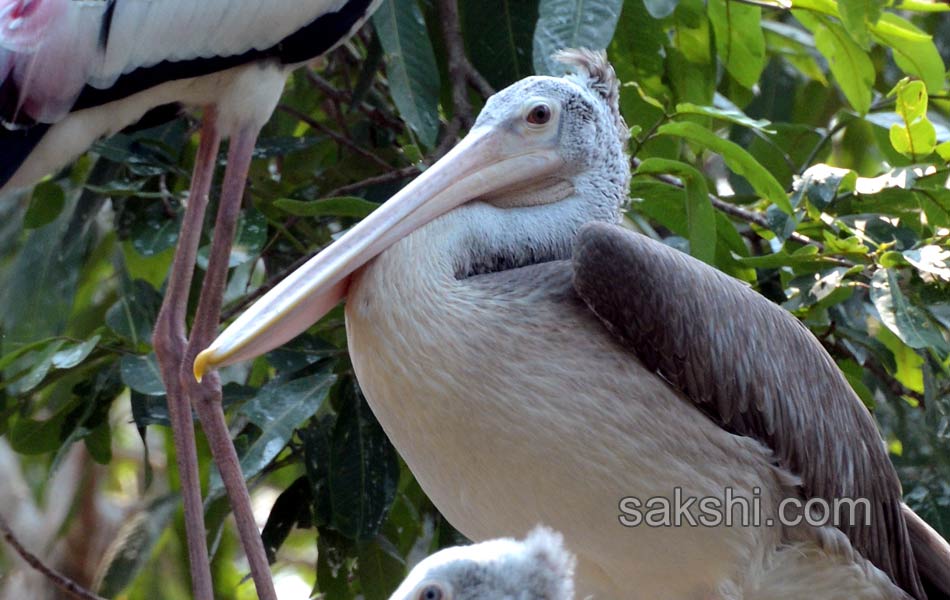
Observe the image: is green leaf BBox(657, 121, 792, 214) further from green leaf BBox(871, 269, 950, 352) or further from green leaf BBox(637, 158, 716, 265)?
green leaf BBox(871, 269, 950, 352)

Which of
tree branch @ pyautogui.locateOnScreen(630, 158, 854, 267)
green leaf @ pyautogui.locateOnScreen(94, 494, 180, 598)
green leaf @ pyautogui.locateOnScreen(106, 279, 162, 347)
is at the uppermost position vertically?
tree branch @ pyautogui.locateOnScreen(630, 158, 854, 267)

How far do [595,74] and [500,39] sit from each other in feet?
3.01

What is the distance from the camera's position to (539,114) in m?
3.41

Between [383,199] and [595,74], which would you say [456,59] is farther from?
[595,74]

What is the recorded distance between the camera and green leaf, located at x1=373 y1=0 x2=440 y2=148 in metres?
3.99

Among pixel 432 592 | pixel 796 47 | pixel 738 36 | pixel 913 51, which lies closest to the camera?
pixel 432 592

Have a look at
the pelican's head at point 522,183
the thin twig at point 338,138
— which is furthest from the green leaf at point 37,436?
the pelican's head at point 522,183

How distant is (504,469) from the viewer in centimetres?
300

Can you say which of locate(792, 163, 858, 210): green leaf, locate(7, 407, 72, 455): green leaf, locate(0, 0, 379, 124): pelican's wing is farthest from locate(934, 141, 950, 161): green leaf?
locate(7, 407, 72, 455): green leaf

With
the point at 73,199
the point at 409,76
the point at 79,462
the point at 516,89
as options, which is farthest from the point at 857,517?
the point at 79,462

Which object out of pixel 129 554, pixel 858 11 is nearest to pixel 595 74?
pixel 858 11

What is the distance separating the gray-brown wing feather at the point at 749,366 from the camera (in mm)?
3100

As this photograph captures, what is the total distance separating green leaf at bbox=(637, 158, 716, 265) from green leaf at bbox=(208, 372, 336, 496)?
3.21ft

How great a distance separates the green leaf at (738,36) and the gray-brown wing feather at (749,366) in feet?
4.07
